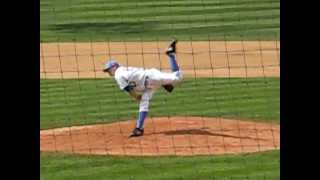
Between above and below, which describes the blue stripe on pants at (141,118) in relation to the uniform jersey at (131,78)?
below

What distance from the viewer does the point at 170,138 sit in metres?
10.0

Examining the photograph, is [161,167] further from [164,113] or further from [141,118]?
[164,113]

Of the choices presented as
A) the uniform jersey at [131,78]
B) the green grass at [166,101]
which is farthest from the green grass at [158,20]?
the uniform jersey at [131,78]

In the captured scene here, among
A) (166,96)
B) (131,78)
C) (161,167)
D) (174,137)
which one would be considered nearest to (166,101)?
(166,96)

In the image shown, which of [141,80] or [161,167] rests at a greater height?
[141,80]

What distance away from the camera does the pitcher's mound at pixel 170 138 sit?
9.48 meters

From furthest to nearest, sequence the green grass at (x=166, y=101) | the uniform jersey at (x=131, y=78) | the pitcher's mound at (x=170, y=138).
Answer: the green grass at (x=166, y=101)
the uniform jersey at (x=131, y=78)
the pitcher's mound at (x=170, y=138)

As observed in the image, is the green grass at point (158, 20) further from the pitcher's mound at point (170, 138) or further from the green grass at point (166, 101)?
the pitcher's mound at point (170, 138)

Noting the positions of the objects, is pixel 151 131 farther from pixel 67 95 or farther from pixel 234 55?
pixel 234 55

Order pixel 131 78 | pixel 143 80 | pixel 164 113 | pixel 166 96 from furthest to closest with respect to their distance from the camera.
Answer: pixel 166 96 → pixel 164 113 → pixel 143 80 → pixel 131 78

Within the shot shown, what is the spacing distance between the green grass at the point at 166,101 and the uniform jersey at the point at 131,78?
65.1 inches

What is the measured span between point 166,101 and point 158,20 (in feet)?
45.3

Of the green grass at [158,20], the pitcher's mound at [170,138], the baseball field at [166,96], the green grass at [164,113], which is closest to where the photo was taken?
the green grass at [164,113]

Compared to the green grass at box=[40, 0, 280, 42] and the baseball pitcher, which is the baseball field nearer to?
the green grass at box=[40, 0, 280, 42]
